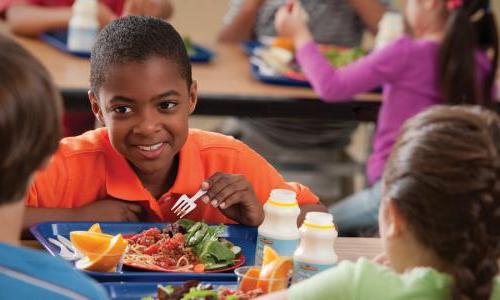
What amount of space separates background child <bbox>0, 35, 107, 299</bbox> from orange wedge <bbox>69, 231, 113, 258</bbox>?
39 cm

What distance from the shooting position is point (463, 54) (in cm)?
307

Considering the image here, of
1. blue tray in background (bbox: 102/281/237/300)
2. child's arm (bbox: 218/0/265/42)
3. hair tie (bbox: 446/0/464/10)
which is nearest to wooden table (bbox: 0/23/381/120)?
hair tie (bbox: 446/0/464/10)

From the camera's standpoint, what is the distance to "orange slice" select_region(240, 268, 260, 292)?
1613mm

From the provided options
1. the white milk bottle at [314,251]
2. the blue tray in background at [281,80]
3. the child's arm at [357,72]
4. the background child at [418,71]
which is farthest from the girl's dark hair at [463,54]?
the white milk bottle at [314,251]

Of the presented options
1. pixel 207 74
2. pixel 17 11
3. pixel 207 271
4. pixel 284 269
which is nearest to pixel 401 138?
pixel 284 269

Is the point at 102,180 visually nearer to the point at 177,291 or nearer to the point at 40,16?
the point at 177,291

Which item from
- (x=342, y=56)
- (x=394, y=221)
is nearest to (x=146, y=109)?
(x=394, y=221)

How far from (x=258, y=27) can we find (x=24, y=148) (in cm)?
289

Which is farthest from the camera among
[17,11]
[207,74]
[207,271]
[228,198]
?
[17,11]

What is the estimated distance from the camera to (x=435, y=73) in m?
3.13

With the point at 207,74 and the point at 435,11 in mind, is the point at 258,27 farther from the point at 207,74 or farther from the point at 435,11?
the point at 435,11

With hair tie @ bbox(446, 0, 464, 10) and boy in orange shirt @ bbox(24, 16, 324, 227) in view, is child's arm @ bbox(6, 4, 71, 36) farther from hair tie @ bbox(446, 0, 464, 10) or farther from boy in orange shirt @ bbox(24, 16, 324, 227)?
boy in orange shirt @ bbox(24, 16, 324, 227)

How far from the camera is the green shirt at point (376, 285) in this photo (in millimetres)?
Result: 1383

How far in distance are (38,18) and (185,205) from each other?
1780 mm
